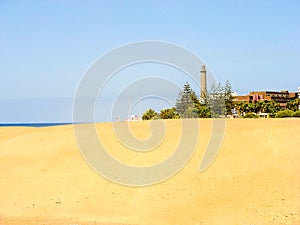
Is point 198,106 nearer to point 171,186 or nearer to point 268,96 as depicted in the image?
point 171,186

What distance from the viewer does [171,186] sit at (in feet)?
61.5

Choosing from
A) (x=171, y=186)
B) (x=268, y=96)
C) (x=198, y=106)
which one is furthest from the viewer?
(x=268, y=96)

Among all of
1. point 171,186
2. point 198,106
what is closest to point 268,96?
point 198,106

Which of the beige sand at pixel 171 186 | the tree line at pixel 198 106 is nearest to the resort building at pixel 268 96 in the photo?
the tree line at pixel 198 106

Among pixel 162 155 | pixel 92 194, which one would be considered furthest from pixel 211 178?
pixel 92 194

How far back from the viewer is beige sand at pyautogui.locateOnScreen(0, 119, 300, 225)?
52.0 ft

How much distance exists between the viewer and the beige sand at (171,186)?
15.8m

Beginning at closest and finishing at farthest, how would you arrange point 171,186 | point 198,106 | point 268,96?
point 171,186
point 198,106
point 268,96

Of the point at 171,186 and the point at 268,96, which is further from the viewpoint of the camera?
the point at 268,96

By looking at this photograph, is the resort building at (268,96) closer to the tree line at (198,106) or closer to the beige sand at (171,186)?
the tree line at (198,106)

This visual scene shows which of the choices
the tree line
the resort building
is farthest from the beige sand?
the resort building

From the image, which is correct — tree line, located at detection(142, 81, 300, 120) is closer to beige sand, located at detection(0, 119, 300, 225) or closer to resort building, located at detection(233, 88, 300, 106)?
beige sand, located at detection(0, 119, 300, 225)

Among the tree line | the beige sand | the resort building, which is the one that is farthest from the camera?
the resort building

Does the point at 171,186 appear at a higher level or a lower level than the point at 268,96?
lower
